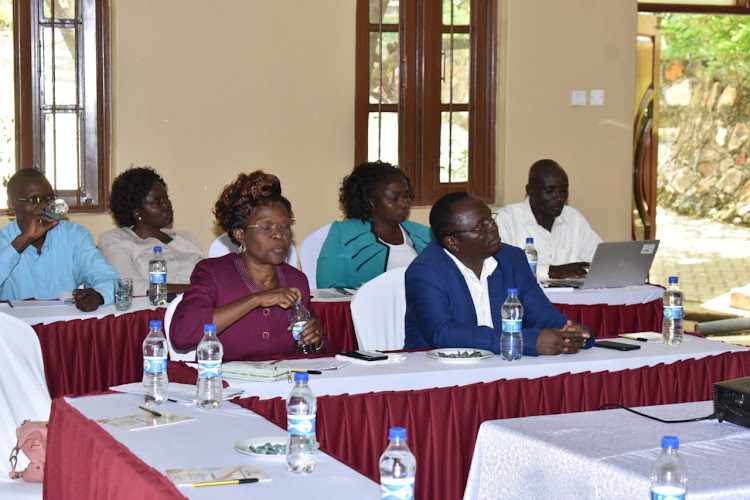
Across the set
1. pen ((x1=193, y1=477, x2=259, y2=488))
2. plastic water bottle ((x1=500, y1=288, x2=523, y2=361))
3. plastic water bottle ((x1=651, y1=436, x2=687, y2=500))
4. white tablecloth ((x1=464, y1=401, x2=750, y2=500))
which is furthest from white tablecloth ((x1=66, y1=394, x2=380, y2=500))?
plastic water bottle ((x1=500, y1=288, x2=523, y2=361))

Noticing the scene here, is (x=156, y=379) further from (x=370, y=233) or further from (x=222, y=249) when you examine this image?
(x=370, y=233)

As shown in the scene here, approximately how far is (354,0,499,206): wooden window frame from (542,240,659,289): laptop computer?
6.83 feet

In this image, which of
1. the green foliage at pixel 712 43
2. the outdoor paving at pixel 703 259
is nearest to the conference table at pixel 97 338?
the outdoor paving at pixel 703 259

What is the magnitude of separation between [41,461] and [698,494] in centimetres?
189

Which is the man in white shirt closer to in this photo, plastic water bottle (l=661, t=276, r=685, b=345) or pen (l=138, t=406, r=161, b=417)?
plastic water bottle (l=661, t=276, r=685, b=345)

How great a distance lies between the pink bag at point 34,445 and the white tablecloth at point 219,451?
27 centimetres

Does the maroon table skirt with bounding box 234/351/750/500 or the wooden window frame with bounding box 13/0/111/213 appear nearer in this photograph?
the maroon table skirt with bounding box 234/351/750/500

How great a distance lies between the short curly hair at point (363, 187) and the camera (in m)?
5.59

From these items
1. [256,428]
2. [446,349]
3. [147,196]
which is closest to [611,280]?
[446,349]

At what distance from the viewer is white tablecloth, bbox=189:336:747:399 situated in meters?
3.05

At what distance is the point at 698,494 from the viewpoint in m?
1.96

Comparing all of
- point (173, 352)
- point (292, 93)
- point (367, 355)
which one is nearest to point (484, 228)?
point (367, 355)

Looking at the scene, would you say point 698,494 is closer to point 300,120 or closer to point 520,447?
point 520,447

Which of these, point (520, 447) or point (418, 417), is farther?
point (418, 417)
